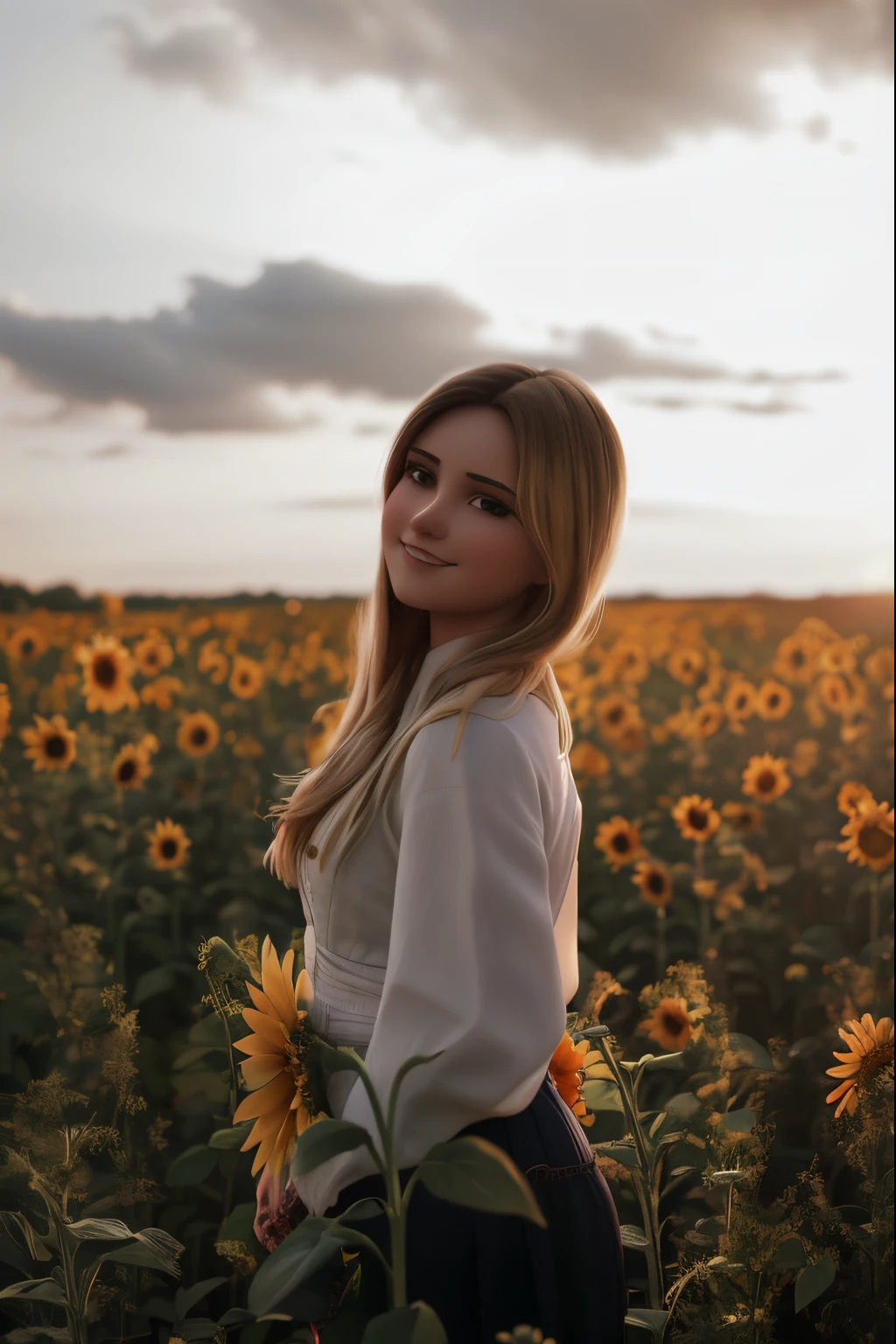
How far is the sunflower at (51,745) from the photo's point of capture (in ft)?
11.7

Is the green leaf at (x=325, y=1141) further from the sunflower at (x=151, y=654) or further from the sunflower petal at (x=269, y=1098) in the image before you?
the sunflower at (x=151, y=654)

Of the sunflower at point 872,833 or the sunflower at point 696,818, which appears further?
the sunflower at point 696,818

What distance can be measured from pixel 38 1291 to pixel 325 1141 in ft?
1.82

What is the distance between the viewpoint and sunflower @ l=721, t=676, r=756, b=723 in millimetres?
4625

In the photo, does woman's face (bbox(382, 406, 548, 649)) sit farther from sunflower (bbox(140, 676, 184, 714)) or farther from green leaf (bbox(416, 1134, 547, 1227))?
sunflower (bbox(140, 676, 184, 714))

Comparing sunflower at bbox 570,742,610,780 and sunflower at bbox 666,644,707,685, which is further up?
sunflower at bbox 666,644,707,685

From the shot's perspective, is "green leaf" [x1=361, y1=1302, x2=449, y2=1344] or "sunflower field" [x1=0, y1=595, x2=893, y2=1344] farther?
"sunflower field" [x1=0, y1=595, x2=893, y2=1344]

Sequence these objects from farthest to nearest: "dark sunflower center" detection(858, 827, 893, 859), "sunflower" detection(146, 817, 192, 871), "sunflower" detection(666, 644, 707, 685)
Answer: "sunflower" detection(666, 644, 707, 685)
"sunflower" detection(146, 817, 192, 871)
"dark sunflower center" detection(858, 827, 893, 859)

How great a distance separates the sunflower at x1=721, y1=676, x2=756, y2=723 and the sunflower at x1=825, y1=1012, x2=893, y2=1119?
2962 millimetres

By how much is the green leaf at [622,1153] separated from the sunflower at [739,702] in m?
3.06

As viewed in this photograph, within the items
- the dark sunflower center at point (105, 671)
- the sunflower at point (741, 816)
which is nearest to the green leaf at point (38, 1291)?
the dark sunflower center at point (105, 671)

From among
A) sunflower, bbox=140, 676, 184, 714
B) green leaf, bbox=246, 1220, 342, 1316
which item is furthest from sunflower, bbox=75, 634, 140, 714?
green leaf, bbox=246, 1220, 342, 1316

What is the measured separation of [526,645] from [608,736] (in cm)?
315

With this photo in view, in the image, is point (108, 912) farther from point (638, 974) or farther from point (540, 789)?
point (540, 789)
